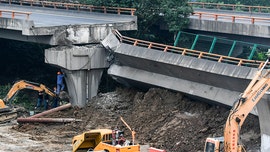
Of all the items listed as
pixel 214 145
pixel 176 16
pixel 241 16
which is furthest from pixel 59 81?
pixel 214 145

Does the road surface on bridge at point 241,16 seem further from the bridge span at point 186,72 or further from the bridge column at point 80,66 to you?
the bridge column at point 80,66

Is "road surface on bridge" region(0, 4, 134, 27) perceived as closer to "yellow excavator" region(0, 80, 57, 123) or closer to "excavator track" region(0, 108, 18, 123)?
"yellow excavator" region(0, 80, 57, 123)

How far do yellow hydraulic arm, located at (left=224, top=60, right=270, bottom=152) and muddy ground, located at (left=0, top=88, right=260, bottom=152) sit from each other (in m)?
5.86

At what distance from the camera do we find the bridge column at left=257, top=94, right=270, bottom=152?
104 feet

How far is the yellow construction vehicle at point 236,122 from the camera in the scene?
26.7 m

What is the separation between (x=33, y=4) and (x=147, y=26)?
58.3ft

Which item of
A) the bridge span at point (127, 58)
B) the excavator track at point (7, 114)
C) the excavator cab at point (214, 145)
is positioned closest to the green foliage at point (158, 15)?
the bridge span at point (127, 58)

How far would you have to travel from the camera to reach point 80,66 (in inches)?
1745

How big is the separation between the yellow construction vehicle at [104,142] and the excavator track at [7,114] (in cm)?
1100

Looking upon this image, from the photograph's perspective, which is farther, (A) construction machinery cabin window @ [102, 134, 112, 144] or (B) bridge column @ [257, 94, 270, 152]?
(B) bridge column @ [257, 94, 270, 152]

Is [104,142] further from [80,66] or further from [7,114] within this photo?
[80,66]

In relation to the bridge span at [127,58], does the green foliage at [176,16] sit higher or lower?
higher

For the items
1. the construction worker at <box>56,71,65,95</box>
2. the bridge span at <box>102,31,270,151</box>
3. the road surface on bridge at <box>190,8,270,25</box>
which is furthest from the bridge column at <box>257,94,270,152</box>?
the construction worker at <box>56,71,65,95</box>

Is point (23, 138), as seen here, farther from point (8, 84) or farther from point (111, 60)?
point (8, 84)
